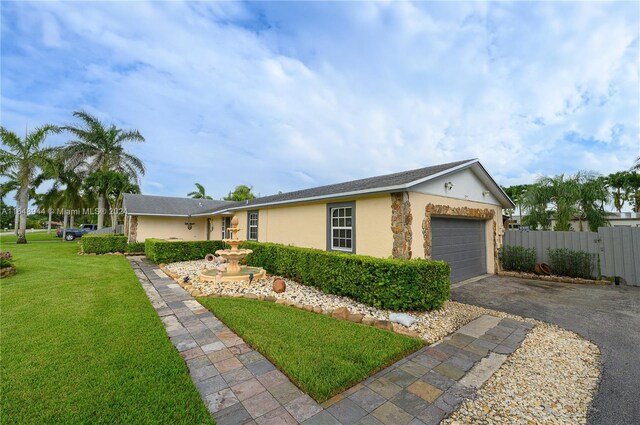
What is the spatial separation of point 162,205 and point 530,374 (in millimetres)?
21305

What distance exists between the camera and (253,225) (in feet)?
42.4

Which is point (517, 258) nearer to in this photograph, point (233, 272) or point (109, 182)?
point (233, 272)

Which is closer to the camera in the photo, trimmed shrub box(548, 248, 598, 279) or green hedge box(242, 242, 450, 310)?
green hedge box(242, 242, 450, 310)

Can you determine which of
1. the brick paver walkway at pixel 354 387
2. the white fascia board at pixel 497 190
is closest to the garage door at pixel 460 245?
the white fascia board at pixel 497 190

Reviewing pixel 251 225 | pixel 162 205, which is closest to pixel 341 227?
pixel 251 225

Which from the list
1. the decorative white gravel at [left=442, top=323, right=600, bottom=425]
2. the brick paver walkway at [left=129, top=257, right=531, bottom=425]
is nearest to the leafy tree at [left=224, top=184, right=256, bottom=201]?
the brick paver walkway at [left=129, top=257, right=531, bottom=425]

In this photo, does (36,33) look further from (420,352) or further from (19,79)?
(420,352)

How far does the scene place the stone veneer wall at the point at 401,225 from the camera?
6.45 m

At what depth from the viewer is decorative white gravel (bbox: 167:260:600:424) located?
8.48 feet

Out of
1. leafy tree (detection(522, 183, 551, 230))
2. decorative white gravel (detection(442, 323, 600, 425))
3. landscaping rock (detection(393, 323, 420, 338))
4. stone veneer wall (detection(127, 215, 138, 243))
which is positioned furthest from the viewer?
stone veneer wall (detection(127, 215, 138, 243))

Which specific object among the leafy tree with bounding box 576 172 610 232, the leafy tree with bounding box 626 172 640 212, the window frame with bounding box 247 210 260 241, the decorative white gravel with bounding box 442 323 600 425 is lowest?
the decorative white gravel with bounding box 442 323 600 425

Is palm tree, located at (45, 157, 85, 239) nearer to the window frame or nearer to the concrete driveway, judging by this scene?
the window frame

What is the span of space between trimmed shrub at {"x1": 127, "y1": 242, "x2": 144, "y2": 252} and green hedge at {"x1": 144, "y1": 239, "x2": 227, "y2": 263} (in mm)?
4982

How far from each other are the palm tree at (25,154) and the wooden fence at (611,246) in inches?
1247
